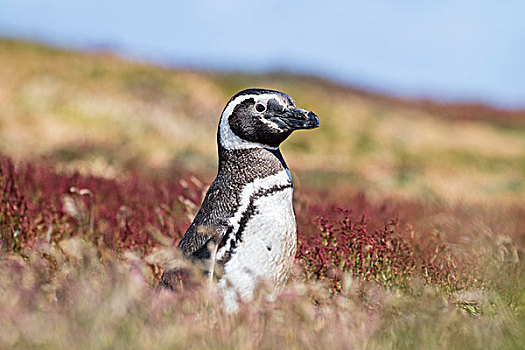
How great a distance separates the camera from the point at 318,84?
105 feet

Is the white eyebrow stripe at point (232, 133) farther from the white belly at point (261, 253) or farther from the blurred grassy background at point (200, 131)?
the blurred grassy background at point (200, 131)

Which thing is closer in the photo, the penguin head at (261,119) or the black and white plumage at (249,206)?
the black and white plumage at (249,206)

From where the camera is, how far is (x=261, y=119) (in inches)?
133

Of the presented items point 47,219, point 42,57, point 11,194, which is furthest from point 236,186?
point 42,57

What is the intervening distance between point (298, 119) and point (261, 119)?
217 millimetres

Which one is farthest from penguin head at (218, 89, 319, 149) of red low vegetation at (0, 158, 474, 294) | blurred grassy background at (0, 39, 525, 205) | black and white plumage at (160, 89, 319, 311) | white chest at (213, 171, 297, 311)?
blurred grassy background at (0, 39, 525, 205)

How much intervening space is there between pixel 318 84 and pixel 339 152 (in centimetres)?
1238

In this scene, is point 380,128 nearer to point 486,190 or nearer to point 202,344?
point 486,190

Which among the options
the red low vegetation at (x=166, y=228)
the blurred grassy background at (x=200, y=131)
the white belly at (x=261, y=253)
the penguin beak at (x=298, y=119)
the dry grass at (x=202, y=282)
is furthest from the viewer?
the blurred grassy background at (x=200, y=131)

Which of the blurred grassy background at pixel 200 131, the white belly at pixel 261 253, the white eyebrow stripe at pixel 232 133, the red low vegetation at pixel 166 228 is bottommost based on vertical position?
the blurred grassy background at pixel 200 131

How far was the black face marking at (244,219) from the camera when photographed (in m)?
3.17

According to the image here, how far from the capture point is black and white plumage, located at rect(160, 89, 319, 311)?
3.14 m

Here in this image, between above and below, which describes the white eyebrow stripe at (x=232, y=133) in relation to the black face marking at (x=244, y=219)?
above

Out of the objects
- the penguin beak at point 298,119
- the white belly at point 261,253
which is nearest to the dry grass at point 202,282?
the white belly at point 261,253
